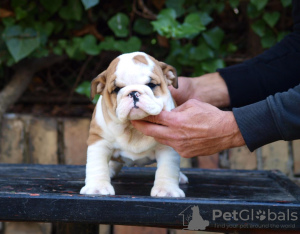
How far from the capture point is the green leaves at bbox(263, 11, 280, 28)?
8.11 ft

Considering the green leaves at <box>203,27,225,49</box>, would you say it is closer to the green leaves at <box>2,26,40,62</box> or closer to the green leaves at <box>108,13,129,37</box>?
the green leaves at <box>108,13,129,37</box>

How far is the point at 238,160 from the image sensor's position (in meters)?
2.49

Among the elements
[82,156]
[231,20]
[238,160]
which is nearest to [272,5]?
[231,20]

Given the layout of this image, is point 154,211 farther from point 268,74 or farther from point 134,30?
point 134,30

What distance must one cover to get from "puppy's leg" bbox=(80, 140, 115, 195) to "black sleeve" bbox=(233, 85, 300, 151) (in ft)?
1.41

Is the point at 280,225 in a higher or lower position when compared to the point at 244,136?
lower

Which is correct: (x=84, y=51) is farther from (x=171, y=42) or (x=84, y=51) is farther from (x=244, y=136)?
(x=244, y=136)

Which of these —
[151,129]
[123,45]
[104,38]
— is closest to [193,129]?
[151,129]

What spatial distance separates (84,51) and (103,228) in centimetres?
94

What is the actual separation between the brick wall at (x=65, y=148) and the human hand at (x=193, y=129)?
102 centimetres

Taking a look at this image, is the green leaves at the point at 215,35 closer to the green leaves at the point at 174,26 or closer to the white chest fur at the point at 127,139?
the green leaves at the point at 174,26

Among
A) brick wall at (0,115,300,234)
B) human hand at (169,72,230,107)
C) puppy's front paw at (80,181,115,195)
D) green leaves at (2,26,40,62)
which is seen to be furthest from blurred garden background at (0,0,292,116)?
puppy's front paw at (80,181,115,195)

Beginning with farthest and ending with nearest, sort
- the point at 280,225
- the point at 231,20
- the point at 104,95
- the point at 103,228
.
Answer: the point at 231,20, the point at 103,228, the point at 104,95, the point at 280,225

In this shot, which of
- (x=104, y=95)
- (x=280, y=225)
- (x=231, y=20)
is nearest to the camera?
(x=280, y=225)
